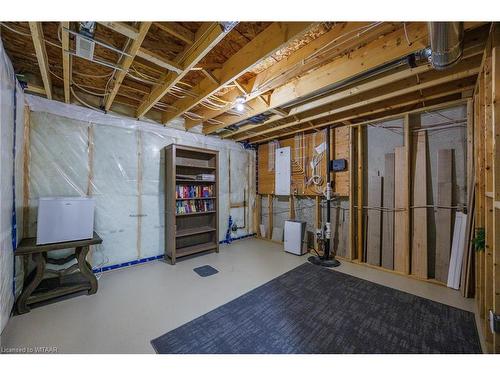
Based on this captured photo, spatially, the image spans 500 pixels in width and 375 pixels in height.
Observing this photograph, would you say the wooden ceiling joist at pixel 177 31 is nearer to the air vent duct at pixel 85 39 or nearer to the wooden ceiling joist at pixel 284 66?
the air vent duct at pixel 85 39

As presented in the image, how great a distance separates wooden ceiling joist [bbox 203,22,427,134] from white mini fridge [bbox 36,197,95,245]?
9.01 ft

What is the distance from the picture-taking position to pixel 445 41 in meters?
1.40

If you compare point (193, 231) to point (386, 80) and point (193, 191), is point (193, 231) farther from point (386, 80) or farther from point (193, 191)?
point (386, 80)

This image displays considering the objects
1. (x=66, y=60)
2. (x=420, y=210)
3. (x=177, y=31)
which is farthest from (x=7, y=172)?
(x=420, y=210)

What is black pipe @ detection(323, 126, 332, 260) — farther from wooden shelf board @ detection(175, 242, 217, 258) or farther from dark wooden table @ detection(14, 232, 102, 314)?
dark wooden table @ detection(14, 232, 102, 314)

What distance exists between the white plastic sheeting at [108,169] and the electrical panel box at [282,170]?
197 centimetres

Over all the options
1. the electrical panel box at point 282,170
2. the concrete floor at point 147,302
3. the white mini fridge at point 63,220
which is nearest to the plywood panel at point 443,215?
the concrete floor at point 147,302

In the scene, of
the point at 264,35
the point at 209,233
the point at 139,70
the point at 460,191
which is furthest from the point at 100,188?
the point at 460,191

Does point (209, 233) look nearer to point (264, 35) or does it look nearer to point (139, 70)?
→ point (139, 70)

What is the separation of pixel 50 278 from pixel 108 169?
1.61 meters

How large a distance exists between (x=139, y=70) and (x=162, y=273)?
2.79 meters

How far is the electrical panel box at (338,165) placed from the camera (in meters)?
3.68

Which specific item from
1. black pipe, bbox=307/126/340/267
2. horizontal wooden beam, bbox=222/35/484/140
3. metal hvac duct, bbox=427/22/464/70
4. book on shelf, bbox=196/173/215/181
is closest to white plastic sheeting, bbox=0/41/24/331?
book on shelf, bbox=196/173/215/181

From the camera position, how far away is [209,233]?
435 centimetres
